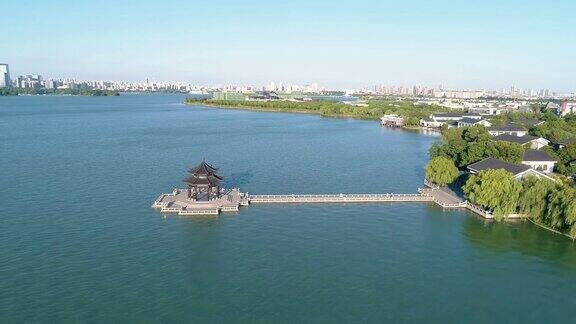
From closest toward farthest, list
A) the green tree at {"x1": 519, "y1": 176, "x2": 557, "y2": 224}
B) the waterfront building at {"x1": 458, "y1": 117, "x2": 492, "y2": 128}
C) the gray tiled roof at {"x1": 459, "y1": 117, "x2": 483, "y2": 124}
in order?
the green tree at {"x1": 519, "y1": 176, "x2": 557, "y2": 224}, the waterfront building at {"x1": 458, "y1": 117, "x2": 492, "y2": 128}, the gray tiled roof at {"x1": 459, "y1": 117, "x2": 483, "y2": 124}

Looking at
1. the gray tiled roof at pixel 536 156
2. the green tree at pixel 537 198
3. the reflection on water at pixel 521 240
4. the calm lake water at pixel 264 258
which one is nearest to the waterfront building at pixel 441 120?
the gray tiled roof at pixel 536 156

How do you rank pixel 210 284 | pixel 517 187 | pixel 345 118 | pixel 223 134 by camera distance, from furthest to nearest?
1. pixel 345 118
2. pixel 223 134
3. pixel 517 187
4. pixel 210 284

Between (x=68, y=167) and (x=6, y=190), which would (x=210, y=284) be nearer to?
(x=6, y=190)

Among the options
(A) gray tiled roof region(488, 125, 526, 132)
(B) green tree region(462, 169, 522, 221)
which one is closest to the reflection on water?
(B) green tree region(462, 169, 522, 221)

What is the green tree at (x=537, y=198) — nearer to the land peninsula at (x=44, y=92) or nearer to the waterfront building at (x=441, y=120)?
the waterfront building at (x=441, y=120)

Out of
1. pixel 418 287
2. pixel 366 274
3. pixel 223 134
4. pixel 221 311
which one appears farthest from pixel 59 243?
pixel 223 134

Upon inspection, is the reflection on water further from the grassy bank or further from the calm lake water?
the grassy bank

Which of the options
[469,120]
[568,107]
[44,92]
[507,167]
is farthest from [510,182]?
[44,92]
